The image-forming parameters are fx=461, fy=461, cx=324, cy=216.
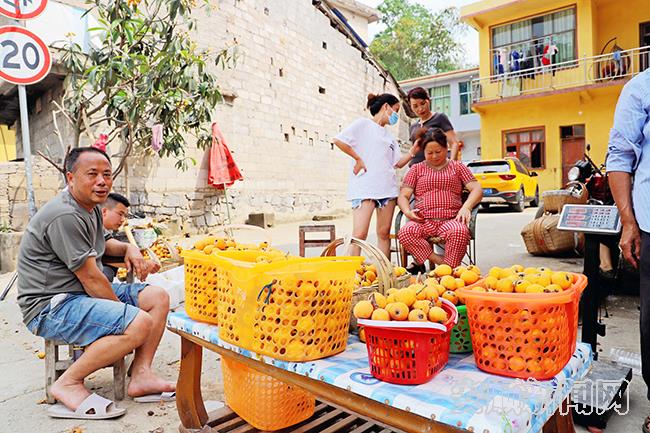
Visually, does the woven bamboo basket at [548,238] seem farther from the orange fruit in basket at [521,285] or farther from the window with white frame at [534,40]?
the window with white frame at [534,40]

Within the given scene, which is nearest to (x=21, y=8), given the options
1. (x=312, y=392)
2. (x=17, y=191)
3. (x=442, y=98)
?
(x=17, y=191)

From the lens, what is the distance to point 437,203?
3.91 meters

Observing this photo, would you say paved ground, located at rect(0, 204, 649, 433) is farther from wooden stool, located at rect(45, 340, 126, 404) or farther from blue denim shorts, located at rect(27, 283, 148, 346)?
blue denim shorts, located at rect(27, 283, 148, 346)

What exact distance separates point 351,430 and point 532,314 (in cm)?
126

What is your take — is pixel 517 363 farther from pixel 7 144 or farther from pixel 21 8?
pixel 7 144

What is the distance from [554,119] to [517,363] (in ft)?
56.1

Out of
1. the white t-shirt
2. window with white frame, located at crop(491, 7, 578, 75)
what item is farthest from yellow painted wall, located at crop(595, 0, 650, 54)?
the white t-shirt

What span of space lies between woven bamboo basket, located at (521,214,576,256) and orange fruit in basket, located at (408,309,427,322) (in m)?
5.15

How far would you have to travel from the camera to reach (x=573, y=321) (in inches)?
51.6

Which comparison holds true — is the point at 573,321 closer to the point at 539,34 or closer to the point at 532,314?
the point at 532,314

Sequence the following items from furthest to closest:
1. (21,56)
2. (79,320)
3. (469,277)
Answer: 1. (21,56)
2. (79,320)
3. (469,277)

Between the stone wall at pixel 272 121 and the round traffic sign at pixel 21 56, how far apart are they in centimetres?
404

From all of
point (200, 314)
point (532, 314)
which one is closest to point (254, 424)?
point (200, 314)

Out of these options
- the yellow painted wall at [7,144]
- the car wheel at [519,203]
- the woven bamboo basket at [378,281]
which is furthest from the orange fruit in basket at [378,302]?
the yellow painted wall at [7,144]
